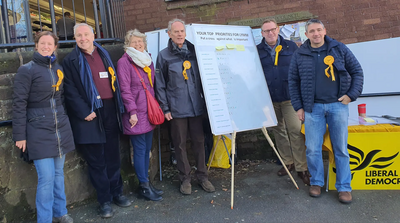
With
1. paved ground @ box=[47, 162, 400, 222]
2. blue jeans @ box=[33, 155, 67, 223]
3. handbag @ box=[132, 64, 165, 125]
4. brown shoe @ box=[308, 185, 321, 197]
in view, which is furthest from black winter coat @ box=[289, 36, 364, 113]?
blue jeans @ box=[33, 155, 67, 223]

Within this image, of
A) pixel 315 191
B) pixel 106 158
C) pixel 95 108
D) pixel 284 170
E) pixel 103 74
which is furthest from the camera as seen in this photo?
pixel 284 170

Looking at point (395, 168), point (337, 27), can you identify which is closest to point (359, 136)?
point (395, 168)

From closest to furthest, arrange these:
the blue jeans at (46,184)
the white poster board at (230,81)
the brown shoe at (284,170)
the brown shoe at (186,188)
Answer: the blue jeans at (46,184) → the white poster board at (230,81) → the brown shoe at (186,188) → the brown shoe at (284,170)

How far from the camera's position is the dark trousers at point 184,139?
3277mm

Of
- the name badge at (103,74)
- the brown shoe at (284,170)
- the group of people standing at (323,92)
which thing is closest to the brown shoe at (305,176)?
the group of people standing at (323,92)

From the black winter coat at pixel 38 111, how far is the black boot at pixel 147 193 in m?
1.05

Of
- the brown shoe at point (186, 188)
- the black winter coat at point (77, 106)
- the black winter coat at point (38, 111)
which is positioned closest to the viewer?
the black winter coat at point (38, 111)

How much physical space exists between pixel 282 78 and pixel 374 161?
1.38 meters

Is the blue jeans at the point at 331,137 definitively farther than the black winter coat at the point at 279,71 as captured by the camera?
No

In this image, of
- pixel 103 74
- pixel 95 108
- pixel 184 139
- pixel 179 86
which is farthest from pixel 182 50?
pixel 95 108

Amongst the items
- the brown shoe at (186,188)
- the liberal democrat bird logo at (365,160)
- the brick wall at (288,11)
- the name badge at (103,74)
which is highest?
the brick wall at (288,11)

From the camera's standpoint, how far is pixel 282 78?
352cm

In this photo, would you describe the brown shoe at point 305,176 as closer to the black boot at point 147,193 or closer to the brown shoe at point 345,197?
the brown shoe at point 345,197

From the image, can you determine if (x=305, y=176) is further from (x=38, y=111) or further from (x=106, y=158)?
(x=38, y=111)
